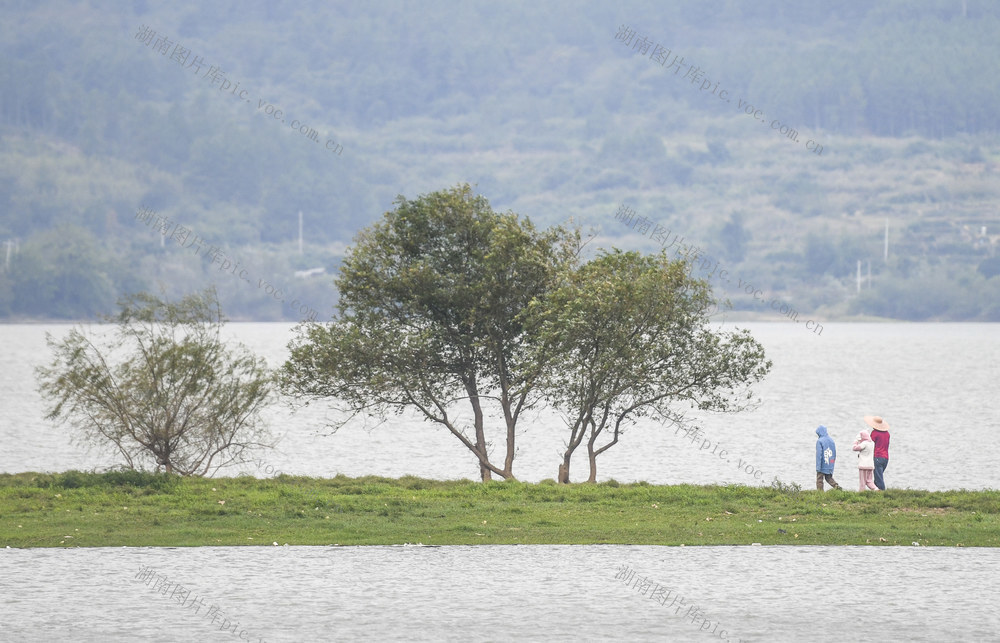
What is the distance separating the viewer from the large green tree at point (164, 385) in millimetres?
33156

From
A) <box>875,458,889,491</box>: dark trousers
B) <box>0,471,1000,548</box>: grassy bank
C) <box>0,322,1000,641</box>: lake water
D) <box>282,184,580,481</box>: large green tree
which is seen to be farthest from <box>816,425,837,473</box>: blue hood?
<box>0,322,1000,641</box>: lake water

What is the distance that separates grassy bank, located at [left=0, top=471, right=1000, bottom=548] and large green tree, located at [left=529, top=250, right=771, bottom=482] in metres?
3.41

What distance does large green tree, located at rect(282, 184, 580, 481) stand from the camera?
35.6 metres

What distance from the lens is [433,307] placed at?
118ft

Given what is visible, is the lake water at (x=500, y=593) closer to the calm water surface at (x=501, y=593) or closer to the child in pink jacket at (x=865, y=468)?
the calm water surface at (x=501, y=593)

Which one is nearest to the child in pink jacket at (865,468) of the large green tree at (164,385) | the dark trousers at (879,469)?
the dark trousers at (879,469)

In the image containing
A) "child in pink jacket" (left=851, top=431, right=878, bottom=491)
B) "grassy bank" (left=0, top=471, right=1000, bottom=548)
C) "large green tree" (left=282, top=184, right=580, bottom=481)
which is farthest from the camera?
"large green tree" (left=282, top=184, right=580, bottom=481)

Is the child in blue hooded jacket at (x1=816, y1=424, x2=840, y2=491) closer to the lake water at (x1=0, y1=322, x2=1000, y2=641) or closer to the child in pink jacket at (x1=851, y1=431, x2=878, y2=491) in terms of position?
the child in pink jacket at (x1=851, y1=431, x2=878, y2=491)

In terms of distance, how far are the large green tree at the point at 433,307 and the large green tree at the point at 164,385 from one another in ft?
6.72

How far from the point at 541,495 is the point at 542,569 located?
30.5ft

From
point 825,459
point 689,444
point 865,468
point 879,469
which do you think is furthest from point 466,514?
point 689,444

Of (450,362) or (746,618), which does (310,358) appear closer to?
(450,362)

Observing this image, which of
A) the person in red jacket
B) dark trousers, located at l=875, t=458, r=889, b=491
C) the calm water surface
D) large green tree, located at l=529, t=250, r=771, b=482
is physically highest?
large green tree, located at l=529, t=250, r=771, b=482

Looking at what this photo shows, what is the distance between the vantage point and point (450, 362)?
121ft
